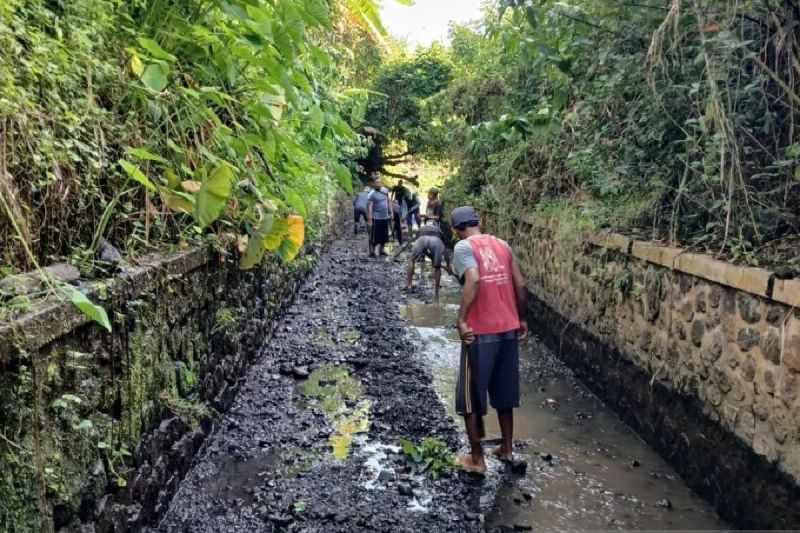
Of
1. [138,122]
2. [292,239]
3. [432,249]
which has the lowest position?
[432,249]

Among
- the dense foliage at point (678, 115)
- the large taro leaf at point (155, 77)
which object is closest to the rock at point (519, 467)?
the dense foliage at point (678, 115)

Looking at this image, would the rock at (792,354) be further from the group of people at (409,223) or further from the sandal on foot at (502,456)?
the group of people at (409,223)

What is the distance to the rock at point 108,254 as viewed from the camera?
316 centimetres

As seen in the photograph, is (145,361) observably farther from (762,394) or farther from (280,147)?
(762,394)

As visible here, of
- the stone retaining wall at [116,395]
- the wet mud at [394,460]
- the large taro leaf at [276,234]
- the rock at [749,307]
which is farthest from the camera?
the large taro leaf at [276,234]

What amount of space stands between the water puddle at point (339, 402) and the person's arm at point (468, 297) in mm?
1371

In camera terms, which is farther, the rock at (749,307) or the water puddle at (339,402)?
the water puddle at (339,402)

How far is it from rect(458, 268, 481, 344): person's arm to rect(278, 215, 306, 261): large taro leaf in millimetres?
1324

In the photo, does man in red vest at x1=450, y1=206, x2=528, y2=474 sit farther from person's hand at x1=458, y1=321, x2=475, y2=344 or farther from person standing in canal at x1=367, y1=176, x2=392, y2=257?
person standing in canal at x1=367, y1=176, x2=392, y2=257

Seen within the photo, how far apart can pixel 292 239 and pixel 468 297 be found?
144 centimetres

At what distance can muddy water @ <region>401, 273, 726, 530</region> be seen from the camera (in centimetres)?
412

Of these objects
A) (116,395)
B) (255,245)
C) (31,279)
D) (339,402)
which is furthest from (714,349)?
(31,279)

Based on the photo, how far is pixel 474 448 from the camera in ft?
15.3

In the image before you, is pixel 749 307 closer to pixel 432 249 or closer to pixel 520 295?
pixel 520 295
